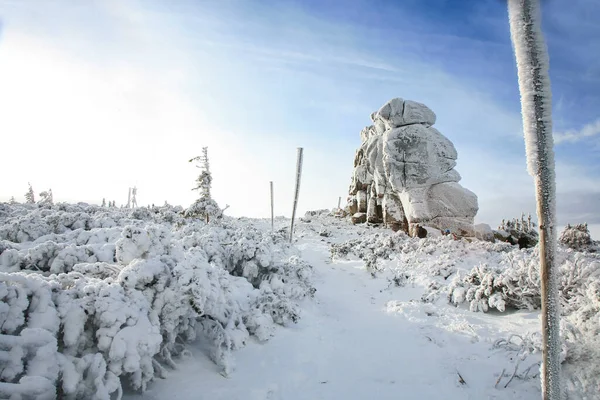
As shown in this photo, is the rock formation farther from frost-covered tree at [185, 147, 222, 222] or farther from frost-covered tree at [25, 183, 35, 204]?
frost-covered tree at [25, 183, 35, 204]

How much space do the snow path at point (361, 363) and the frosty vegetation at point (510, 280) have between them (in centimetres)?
53

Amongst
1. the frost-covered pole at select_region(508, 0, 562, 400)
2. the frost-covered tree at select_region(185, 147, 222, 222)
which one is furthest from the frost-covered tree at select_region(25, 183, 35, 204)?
the frost-covered pole at select_region(508, 0, 562, 400)

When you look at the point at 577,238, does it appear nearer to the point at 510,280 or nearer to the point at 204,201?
the point at 510,280

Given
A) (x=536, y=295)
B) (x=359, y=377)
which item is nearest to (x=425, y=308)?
(x=536, y=295)

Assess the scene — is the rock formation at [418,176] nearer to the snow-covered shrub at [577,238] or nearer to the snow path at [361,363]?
the snow-covered shrub at [577,238]

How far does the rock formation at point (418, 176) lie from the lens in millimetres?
18609

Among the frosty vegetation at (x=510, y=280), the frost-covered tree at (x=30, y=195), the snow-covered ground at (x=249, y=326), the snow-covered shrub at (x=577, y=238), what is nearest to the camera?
the snow-covered ground at (x=249, y=326)

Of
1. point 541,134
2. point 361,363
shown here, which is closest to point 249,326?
point 361,363

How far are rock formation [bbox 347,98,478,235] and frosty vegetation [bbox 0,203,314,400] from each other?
14.7 m

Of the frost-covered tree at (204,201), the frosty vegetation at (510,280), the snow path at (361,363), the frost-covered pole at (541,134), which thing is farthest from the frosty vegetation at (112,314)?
the frost-covered tree at (204,201)

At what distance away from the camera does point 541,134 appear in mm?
2582

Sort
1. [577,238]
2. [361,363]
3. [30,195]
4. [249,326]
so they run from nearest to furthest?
[361,363] < [249,326] < [577,238] < [30,195]

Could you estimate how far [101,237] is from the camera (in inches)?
277

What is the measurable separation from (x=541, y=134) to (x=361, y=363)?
4518mm
